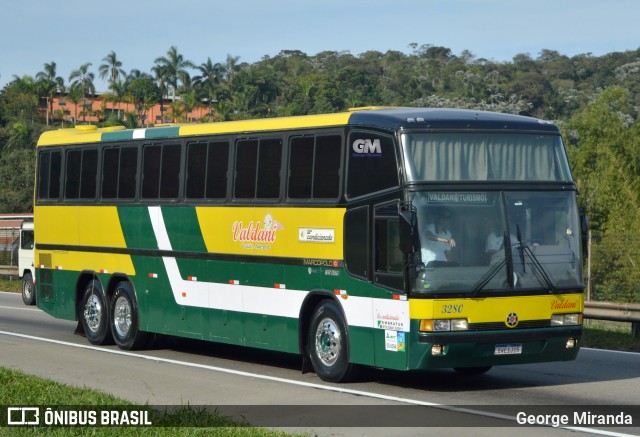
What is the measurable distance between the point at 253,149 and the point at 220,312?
8.08 ft

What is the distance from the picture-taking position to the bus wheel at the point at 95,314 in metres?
20.7

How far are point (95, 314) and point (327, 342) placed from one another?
6785 mm

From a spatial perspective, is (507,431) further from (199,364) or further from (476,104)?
(476,104)

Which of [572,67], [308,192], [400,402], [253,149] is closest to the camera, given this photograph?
[400,402]

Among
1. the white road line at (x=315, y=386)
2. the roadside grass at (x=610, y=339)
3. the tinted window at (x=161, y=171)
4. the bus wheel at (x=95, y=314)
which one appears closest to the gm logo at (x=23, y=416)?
the white road line at (x=315, y=386)

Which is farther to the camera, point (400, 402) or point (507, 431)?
point (400, 402)

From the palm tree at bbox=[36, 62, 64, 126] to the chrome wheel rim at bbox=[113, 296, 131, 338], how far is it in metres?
119

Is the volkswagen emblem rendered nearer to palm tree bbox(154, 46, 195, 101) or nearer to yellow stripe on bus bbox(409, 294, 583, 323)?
yellow stripe on bus bbox(409, 294, 583, 323)

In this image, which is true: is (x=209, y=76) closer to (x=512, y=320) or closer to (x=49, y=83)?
(x=49, y=83)

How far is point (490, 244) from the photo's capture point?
46.1 feet

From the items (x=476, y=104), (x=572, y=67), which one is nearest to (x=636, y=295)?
(x=476, y=104)

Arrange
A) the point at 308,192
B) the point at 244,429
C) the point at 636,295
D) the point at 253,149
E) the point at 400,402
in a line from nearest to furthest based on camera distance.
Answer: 1. the point at 244,429
2. the point at 400,402
3. the point at 308,192
4. the point at 253,149
5. the point at 636,295

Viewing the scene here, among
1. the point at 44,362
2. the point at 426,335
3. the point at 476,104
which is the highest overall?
the point at 476,104

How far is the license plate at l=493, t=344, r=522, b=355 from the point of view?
14.1 metres
